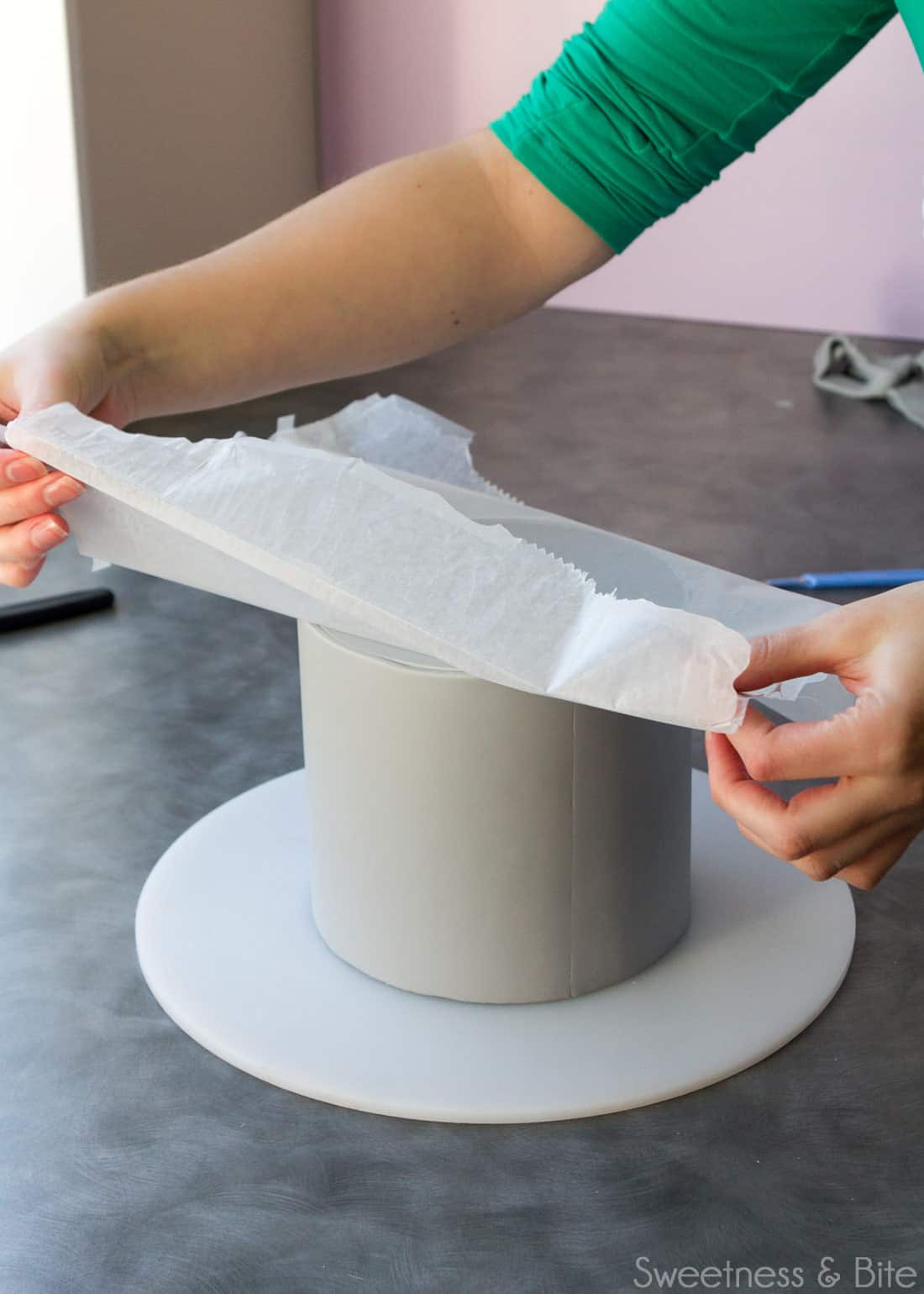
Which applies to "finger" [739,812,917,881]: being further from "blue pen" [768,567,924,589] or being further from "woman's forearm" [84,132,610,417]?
"blue pen" [768,567,924,589]

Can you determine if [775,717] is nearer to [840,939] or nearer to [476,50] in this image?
[840,939]

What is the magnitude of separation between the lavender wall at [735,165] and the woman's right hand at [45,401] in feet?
4.38

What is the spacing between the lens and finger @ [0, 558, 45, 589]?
64 cm

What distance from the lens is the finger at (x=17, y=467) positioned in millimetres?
611

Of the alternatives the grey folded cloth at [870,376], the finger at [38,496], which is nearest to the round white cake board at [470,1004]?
the finger at [38,496]

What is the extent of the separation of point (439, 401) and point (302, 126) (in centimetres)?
64

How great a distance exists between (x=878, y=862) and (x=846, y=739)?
8 centimetres

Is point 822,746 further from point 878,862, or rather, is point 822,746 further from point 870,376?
point 870,376

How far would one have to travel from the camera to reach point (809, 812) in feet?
1.62

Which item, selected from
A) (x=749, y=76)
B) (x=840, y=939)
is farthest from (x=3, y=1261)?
(x=749, y=76)

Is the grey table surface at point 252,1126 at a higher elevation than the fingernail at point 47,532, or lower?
lower

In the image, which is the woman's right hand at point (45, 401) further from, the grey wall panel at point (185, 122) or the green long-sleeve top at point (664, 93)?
the grey wall panel at point (185, 122)

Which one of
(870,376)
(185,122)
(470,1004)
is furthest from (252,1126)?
(185,122)

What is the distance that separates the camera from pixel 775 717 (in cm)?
91
